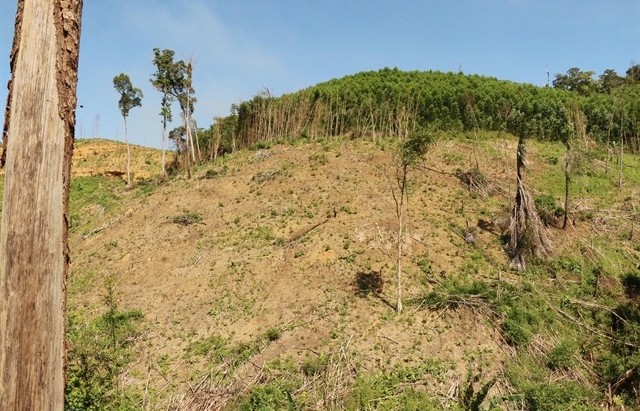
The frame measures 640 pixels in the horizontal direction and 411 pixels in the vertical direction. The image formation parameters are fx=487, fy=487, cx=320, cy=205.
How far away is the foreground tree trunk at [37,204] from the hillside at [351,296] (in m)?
5.24

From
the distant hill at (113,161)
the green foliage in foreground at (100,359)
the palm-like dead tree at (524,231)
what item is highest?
the distant hill at (113,161)

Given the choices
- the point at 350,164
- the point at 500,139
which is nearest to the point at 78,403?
the point at 350,164

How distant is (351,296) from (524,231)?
4.81m

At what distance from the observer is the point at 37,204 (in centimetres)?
251

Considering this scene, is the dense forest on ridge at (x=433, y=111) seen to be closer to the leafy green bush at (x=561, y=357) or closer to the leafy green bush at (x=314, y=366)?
the leafy green bush at (x=561, y=357)

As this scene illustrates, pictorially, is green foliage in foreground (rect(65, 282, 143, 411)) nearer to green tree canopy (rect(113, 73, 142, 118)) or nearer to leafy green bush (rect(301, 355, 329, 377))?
leafy green bush (rect(301, 355, 329, 377))

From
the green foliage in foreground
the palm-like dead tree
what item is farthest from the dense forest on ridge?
the green foliage in foreground

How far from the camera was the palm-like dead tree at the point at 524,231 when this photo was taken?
1219 centimetres

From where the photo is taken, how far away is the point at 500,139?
21375 mm

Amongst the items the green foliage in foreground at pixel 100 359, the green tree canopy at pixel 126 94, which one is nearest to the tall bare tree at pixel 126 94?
the green tree canopy at pixel 126 94

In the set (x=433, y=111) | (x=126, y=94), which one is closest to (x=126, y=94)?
(x=126, y=94)

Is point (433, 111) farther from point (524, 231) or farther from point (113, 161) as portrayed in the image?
point (113, 161)

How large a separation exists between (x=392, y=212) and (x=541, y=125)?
12597 mm

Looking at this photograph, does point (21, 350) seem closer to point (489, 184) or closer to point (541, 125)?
point (489, 184)
